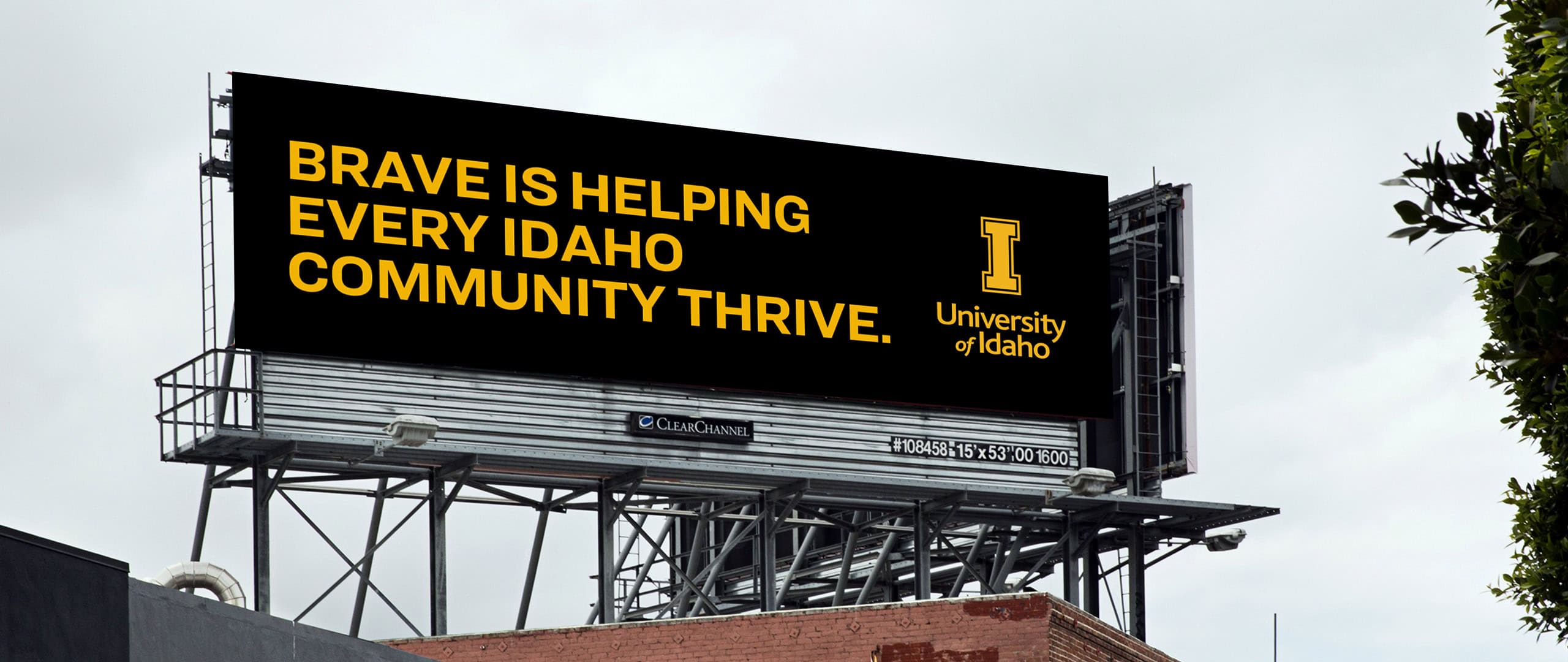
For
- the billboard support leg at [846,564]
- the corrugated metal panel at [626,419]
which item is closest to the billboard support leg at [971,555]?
the billboard support leg at [846,564]

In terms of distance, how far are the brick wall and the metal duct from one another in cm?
206

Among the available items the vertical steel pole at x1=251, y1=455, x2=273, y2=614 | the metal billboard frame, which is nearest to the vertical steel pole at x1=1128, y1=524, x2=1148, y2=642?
the metal billboard frame

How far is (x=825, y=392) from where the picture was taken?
33.9 meters

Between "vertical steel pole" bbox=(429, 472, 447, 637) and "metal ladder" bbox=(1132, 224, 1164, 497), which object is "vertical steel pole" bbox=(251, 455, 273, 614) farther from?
"metal ladder" bbox=(1132, 224, 1164, 497)

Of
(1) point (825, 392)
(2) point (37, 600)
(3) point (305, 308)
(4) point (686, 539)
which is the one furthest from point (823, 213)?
(2) point (37, 600)

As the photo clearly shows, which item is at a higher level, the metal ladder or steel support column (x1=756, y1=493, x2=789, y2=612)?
the metal ladder

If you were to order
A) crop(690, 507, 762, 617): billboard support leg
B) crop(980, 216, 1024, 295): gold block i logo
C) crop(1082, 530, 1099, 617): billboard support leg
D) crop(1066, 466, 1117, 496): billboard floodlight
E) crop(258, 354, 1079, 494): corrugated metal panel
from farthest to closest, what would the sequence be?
crop(1082, 530, 1099, 617): billboard support leg
crop(980, 216, 1024, 295): gold block i logo
crop(1066, 466, 1117, 496): billboard floodlight
crop(690, 507, 762, 617): billboard support leg
crop(258, 354, 1079, 494): corrugated metal panel

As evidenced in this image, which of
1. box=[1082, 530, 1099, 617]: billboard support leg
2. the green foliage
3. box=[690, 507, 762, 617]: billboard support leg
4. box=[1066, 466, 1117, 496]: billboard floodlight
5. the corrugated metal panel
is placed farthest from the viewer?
box=[1082, 530, 1099, 617]: billboard support leg

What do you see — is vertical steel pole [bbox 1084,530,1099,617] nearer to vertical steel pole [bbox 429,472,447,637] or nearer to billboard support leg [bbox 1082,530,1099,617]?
→ billboard support leg [bbox 1082,530,1099,617]

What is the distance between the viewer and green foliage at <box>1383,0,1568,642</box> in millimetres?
11734

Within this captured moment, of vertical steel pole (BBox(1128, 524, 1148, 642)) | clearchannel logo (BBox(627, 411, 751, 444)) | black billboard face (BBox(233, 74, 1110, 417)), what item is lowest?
vertical steel pole (BBox(1128, 524, 1148, 642))

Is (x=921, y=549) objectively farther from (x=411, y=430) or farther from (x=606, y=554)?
(x=411, y=430)

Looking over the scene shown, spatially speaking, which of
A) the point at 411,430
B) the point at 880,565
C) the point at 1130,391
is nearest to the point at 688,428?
the point at 411,430

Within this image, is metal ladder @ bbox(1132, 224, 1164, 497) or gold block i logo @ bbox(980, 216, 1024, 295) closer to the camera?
gold block i logo @ bbox(980, 216, 1024, 295)
